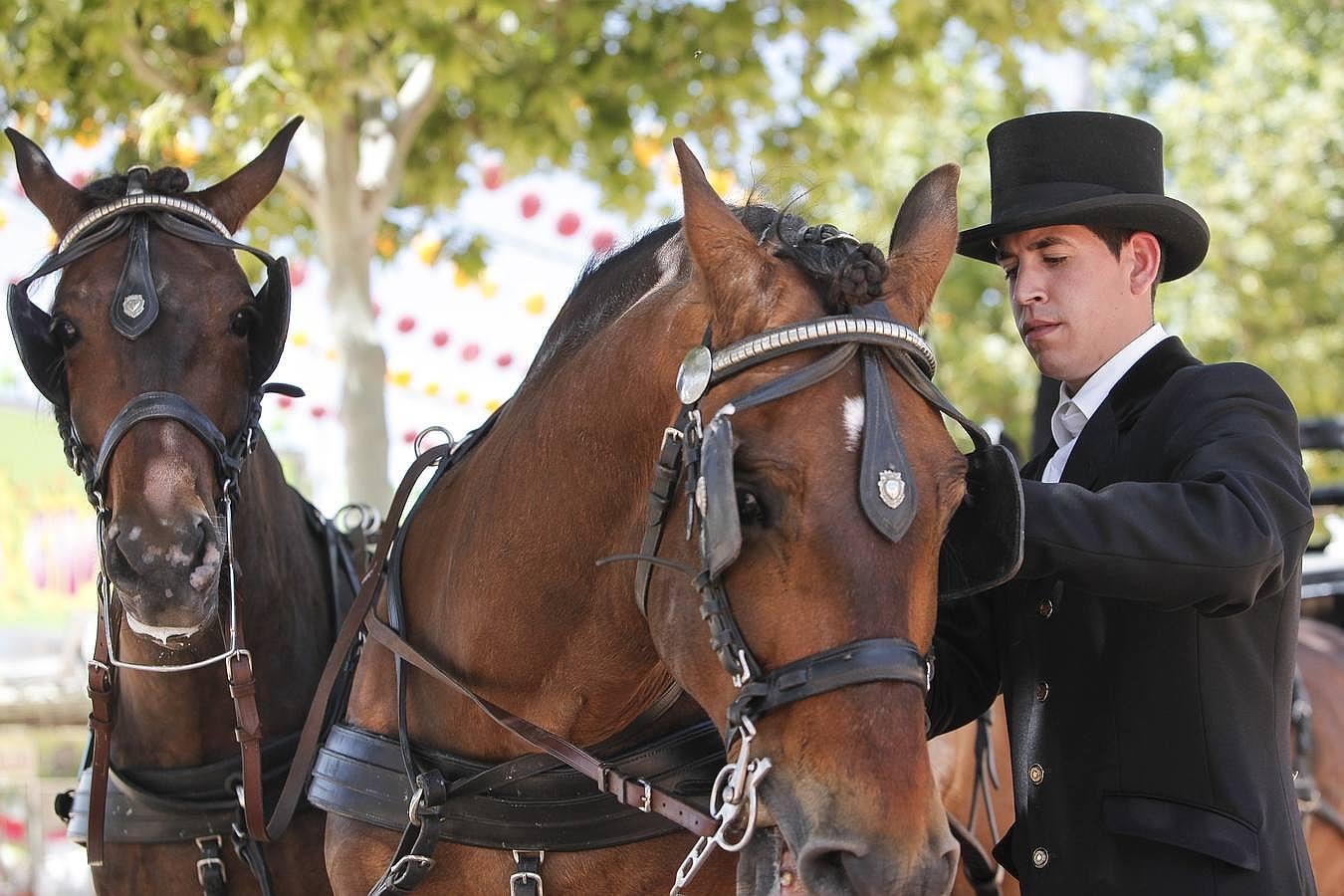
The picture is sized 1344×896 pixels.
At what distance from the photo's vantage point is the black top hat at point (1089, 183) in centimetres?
245

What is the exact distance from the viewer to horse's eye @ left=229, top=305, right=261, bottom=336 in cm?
314

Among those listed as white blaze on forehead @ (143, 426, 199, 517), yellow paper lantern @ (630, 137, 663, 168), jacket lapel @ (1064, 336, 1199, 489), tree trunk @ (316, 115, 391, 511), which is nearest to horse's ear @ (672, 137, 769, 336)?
jacket lapel @ (1064, 336, 1199, 489)

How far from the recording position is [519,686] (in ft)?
8.24

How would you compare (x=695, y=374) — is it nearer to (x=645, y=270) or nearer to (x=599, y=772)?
(x=645, y=270)

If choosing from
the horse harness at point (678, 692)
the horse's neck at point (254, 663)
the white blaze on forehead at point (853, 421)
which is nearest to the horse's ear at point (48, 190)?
the horse's neck at point (254, 663)

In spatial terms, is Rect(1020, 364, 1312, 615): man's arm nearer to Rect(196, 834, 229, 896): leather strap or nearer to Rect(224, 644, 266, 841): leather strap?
Rect(224, 644, 266, 841): leather strap

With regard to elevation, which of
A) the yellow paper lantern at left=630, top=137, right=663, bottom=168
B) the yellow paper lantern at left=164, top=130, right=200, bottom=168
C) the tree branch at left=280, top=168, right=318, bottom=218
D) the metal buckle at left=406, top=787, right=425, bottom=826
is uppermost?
the yellow paper lantern at left=164, top=130, right=200, bottom=168

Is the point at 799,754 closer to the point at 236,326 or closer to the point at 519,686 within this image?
the point at 519,686

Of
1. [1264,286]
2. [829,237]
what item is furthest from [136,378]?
[1264,286]

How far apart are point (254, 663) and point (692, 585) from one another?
163 centimetres

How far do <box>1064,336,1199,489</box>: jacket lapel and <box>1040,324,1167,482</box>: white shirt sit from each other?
0.7 inches

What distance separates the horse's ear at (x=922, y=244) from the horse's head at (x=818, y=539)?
0.02 meters

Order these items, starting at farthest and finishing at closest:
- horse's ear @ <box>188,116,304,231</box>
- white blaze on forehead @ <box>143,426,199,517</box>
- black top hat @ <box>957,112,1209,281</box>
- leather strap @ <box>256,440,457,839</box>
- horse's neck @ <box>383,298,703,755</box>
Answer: horse's ear @ <box>188,116,304,231</box> → leather strap @ <box>256,440,457,839</box> → white blaze on forehead @ <box>143,426,199,517</box> → black top hat @ <box>957,112,1209,281</box> → horse's neck @ <box>383,298,703,755</box>

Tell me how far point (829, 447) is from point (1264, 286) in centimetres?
1311
